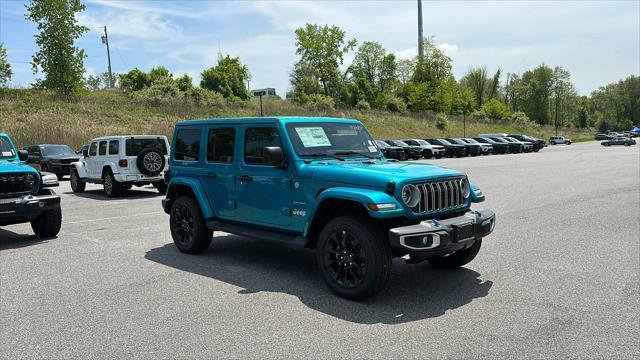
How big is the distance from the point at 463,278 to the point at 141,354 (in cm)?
360

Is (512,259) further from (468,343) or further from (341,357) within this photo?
(341,357)

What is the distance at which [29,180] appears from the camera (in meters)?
8.27

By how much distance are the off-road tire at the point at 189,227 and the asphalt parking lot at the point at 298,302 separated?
0.16 m

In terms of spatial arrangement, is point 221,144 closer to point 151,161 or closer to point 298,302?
point 298,302

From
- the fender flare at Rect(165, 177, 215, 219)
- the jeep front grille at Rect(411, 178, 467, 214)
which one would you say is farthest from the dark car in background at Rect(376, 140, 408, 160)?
the jeep front grille at Rect(411, 178, 467, 214)

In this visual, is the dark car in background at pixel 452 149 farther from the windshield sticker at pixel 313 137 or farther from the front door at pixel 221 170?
the windshield sticker at pixel 313 137

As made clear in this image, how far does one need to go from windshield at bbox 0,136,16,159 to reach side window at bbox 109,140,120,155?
5787mm

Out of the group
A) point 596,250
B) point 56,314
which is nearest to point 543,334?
point 596,250

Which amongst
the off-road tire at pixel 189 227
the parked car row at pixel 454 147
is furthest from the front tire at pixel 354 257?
the parked car row at pixel 454 147

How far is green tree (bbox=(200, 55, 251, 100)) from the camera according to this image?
66.8 m

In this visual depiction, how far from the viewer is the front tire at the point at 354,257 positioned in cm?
486

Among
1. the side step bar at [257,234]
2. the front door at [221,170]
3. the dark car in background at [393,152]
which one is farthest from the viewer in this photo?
the dark car in background at [393,152]

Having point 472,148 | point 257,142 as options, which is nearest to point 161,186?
point 257,142

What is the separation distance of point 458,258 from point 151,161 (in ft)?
33.9
